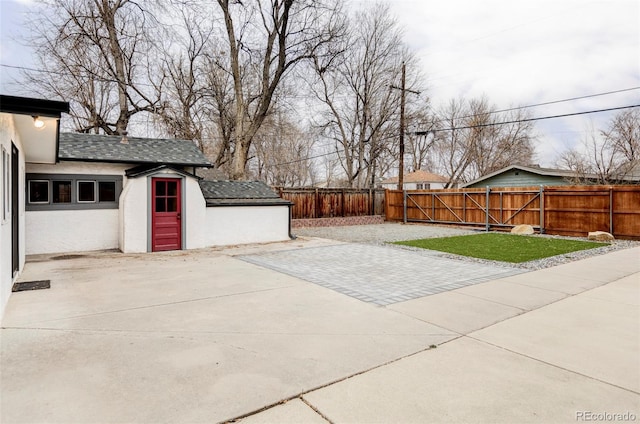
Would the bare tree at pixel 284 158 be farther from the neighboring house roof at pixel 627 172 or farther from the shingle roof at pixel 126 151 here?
the neighboring house roof at pixel 627 172

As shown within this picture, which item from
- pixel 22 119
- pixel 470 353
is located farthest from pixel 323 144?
pixel 470 353

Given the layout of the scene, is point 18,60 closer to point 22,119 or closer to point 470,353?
point 22,119

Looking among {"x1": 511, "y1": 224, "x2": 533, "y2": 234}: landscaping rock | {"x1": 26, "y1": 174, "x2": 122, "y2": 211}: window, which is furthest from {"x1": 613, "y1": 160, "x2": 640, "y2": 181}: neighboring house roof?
{"x1": 26, "y1": 174, "x2": 122, "y2": 211}: window

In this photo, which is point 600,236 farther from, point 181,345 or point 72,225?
point 72,225

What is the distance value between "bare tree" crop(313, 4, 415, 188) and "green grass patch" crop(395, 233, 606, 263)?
43.0 ft

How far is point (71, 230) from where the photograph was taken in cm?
948

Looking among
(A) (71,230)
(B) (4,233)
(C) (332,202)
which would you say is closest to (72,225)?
(A) (71,230)

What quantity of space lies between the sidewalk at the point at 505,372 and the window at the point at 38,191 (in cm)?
913

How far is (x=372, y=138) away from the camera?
24781 millimetres

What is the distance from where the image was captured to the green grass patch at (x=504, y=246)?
30.3ft

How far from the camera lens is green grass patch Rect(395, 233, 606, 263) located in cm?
923

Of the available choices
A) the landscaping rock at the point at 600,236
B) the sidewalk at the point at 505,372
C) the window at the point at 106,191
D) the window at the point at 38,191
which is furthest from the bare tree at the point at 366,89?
the sidewalk at the point at 505,372

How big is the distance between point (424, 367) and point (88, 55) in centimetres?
1938

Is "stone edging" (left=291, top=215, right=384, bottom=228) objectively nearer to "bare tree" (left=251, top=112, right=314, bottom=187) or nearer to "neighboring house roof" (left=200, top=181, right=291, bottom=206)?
"neighboring house roof" (left=200, top=181, right=291, bottom=206)
